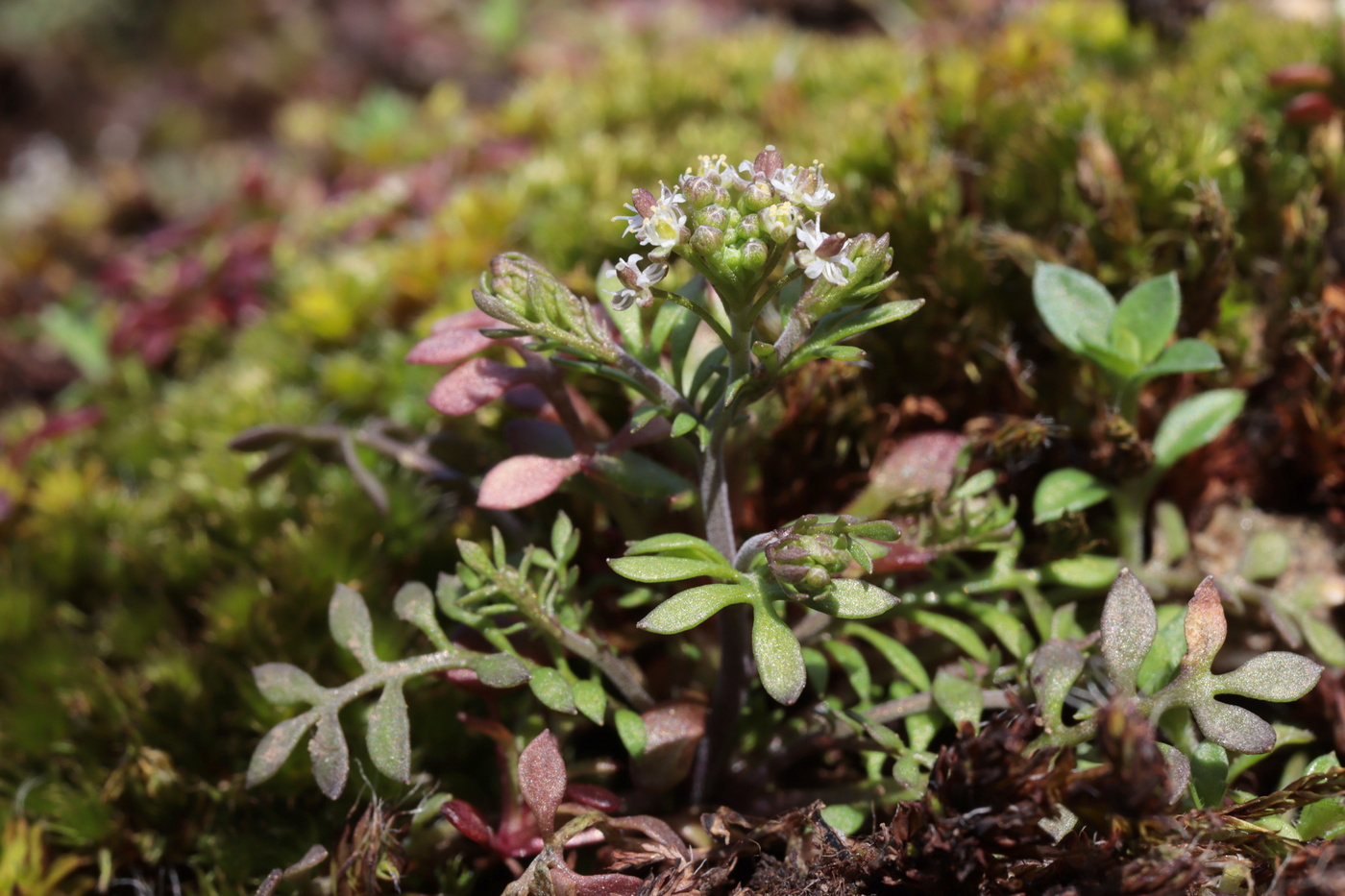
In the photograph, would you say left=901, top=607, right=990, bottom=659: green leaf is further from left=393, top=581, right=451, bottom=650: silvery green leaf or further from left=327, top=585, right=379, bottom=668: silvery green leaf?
left=327, top=585, right=379, bottom=668: silvery green leaf

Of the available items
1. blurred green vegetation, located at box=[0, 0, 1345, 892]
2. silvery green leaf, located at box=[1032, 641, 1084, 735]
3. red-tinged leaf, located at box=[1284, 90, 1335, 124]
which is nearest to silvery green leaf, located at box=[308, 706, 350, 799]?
blurred green vegetation, located at box=[0, 0, 1345, 892]

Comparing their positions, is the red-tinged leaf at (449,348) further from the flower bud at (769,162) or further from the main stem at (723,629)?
the flower bud at (769,162)

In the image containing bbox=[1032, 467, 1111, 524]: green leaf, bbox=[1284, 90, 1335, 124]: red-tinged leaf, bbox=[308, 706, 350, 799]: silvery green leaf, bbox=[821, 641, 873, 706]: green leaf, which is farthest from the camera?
bbox=[1284, 90, 1335, 124]: red-tinged leaf

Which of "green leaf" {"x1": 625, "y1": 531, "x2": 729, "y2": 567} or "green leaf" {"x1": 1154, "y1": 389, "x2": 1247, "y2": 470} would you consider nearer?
"green leaf" {"x1": 625, "y1": 531, "x2": 729, "y2": 567}

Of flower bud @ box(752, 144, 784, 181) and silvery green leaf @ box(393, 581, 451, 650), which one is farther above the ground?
flower bud @ box(752, 144, 784, 181)

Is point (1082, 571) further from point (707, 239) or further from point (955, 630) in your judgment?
point (707, 239)

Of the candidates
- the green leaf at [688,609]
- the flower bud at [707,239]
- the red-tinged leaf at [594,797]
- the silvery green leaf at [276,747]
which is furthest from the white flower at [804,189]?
the silvery green leaf at [276,747]

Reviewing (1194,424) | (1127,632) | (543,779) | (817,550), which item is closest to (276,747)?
(543,779)

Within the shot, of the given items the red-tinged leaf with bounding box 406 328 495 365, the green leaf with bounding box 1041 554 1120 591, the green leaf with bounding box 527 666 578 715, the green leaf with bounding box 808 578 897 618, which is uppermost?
the red-tinged leaf with bounding box 406 328 495 365
